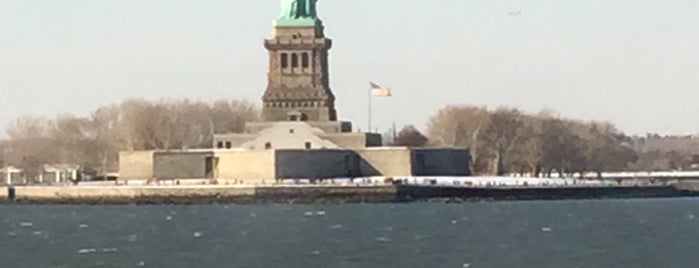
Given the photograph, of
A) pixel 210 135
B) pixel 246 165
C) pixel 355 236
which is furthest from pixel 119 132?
pixel 355 236

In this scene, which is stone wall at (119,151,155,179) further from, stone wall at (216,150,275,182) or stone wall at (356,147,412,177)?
stone wall at (356,147,412,177)

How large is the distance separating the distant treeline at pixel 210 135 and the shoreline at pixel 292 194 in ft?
75.3

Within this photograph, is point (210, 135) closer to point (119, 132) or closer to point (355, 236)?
point (119, 132)

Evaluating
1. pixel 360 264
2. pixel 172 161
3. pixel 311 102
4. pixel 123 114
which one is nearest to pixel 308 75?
pixel 311 102

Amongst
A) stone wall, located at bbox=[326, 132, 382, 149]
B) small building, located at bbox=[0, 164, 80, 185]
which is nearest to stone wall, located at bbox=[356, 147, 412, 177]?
stone wall, located at bbox=[326, 132, 382, 149]

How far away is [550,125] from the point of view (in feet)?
445

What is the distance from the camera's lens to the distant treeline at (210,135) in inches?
4850

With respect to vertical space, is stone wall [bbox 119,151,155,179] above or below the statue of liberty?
below

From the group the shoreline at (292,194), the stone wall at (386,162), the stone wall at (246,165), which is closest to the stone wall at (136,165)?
the stone wall at (246,165)

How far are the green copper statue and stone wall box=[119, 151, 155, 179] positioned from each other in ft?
31.9

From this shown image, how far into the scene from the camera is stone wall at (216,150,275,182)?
99.6 m

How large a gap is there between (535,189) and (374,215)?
2165cm

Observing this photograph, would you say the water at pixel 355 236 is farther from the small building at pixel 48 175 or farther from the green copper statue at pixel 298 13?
the small building at pixel 48 175

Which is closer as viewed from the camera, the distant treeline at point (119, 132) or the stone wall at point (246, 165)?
the stone wall at point (246, 165)
